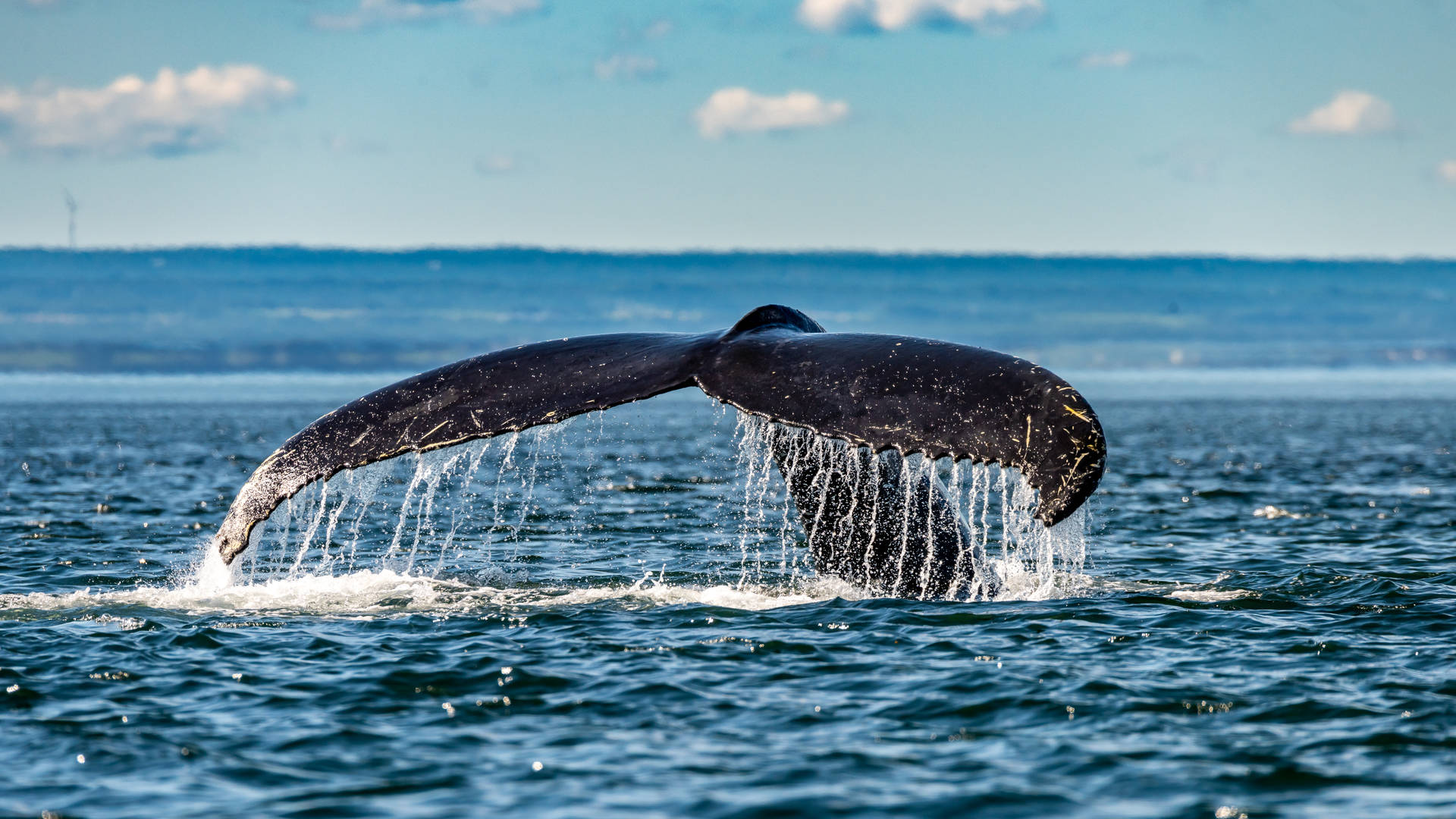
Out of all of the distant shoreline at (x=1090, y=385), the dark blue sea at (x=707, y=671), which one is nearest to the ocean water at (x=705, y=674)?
the dark blue sea at (x=707, y=671)

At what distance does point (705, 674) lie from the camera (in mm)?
8820

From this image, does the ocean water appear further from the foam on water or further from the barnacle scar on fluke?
the barnacle scar on fluke

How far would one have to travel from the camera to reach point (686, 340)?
8617 millimetres

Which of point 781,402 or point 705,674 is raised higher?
point 781,402

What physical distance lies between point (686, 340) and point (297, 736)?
2.66m

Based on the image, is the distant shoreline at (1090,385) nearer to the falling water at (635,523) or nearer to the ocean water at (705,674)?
the falling water at (635,523)

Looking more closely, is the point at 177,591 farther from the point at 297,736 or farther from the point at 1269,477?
the point at 1269,477

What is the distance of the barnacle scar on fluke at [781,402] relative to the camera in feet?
23.2

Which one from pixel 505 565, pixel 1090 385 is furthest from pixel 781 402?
pixel 1090 385

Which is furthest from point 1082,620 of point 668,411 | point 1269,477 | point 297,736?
point 668,411

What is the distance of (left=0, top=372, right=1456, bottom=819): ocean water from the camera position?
22.5 feet

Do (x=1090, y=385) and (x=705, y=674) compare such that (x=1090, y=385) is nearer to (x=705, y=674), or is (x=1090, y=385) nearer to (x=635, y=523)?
(x=635, y=523)

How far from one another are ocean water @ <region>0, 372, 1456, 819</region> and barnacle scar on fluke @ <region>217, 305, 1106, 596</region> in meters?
0.40

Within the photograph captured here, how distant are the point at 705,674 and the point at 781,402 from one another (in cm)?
172
